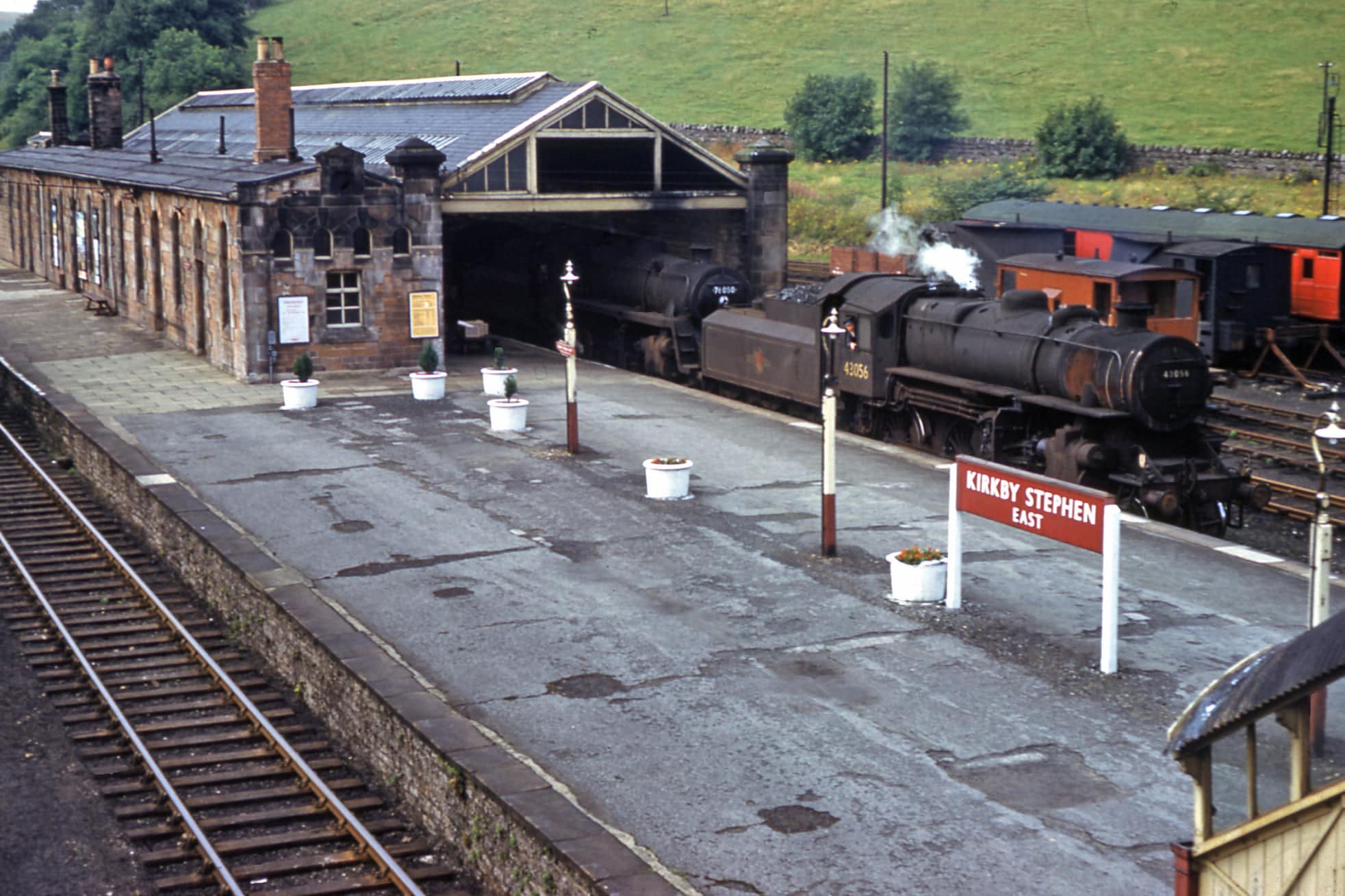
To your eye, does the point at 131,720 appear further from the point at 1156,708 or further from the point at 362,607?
the point at 1156,708

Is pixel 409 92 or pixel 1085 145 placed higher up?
pixel 409 92

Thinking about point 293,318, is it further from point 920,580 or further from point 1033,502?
point 1033,502

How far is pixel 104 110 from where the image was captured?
45.6 meters

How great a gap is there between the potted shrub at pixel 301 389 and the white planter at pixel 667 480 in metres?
8.55

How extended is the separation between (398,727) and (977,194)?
43.4 metres

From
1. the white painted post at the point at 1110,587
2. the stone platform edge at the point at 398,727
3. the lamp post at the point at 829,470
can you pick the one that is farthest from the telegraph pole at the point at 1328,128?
the stone platform edge at the point at 398,727

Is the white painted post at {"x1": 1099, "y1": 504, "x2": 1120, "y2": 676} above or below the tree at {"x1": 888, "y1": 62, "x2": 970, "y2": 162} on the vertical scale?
below

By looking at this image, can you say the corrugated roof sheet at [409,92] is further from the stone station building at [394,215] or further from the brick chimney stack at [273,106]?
the brick chimney stack at [273,106]

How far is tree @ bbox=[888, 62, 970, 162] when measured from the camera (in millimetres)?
65875

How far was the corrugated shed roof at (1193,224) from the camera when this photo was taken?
3120 cm

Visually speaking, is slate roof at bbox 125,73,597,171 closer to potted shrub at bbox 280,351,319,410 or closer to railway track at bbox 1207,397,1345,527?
potted shrub at bbox 280,351,319,410

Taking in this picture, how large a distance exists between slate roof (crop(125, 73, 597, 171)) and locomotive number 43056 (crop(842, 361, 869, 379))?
32.5 ft

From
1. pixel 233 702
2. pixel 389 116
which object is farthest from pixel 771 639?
pixel 389 116

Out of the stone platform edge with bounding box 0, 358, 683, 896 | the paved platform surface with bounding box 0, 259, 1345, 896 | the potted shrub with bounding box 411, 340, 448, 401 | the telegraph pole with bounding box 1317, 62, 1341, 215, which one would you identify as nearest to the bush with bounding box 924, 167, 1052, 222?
the telegraph pole with bounding box 1317, 62, 1341, 215
